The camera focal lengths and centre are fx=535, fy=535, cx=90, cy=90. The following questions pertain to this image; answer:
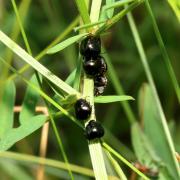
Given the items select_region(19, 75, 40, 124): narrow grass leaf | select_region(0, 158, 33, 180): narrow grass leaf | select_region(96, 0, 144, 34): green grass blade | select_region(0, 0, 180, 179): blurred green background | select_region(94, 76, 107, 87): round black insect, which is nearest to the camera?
select_region(96, 0, 144, 34): green grass blade

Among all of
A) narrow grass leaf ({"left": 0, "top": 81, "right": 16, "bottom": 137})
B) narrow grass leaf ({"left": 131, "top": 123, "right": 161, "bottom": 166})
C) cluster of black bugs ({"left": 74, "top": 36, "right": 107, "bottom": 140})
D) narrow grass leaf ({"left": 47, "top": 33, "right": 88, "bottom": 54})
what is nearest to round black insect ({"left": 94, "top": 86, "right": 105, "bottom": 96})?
cluster of black bugs ({"left": 74, "top": 36, "right": 107, "bottom": 140})

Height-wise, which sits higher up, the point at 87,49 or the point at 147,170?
the point at 87,49

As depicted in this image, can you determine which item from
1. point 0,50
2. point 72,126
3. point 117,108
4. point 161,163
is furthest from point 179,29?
point 161,163

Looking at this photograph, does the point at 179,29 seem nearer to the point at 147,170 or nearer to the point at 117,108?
the point at 117,108

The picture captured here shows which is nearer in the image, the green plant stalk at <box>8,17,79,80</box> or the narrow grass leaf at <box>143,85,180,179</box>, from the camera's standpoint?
the green plant stalk at <box>8,17,79,80</box>

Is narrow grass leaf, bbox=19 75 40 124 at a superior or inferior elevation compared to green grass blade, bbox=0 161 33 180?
superior

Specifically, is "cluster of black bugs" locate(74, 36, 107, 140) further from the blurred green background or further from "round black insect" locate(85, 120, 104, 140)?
the blurred green background
